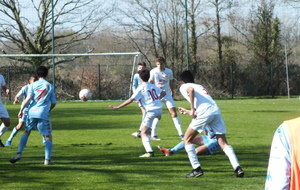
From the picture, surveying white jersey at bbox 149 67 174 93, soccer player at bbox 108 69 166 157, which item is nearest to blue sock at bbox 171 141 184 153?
soccer player at bbox 108 69 166 157

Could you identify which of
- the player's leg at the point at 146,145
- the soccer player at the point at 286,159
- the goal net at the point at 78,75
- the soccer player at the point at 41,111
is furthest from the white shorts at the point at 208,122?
the goal net at the point at 78,75

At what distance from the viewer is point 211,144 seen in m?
10.6

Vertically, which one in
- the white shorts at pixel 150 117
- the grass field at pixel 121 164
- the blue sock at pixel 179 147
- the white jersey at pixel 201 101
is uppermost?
the white jersey at pixel 201 101

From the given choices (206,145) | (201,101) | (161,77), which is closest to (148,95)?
(206,145)

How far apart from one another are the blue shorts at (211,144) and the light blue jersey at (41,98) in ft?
9.01

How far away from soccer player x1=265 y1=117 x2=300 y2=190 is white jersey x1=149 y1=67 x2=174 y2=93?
12.6 m

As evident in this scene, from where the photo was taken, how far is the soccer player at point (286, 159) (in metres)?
2.17

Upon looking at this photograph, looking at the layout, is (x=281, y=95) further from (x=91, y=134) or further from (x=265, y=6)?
(x=91, y=134)

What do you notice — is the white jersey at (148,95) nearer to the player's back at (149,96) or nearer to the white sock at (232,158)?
the player's back at (149,96)

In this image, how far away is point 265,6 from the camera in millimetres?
45750

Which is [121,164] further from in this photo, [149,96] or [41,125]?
[149,96]

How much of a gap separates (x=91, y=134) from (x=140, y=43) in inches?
1217

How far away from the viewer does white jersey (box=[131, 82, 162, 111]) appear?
11.3 meters

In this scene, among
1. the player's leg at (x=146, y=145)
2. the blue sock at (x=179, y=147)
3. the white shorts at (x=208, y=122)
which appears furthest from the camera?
the player's leg at (x=146, y=145)
